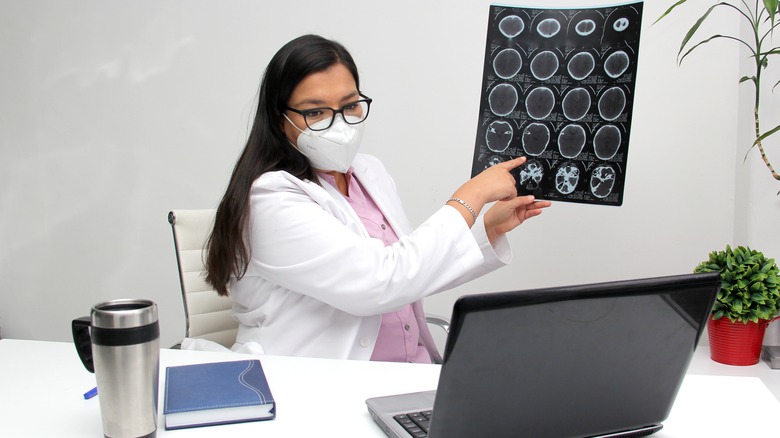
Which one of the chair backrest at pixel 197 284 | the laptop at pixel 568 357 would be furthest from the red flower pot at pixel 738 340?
the chair backrest at pixel 197 284

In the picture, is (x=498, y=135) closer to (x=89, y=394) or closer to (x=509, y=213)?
(x=509, y=213)

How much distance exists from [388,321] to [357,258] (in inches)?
12.0

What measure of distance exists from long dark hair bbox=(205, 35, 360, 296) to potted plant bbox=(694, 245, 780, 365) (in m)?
1.15

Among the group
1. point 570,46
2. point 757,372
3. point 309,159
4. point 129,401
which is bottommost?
point 757,372

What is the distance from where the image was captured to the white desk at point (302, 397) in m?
0.92

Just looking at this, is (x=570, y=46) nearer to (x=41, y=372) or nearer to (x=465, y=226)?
(x=465, y=226)

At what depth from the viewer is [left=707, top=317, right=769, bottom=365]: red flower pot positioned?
1.85 metres

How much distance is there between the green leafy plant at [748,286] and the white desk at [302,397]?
73 centimetres

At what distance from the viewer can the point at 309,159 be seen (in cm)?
158

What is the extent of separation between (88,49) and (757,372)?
9.15 ft

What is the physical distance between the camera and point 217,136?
2.77 metres

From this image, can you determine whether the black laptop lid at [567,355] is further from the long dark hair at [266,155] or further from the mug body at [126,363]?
the long dark hair at [266,155]

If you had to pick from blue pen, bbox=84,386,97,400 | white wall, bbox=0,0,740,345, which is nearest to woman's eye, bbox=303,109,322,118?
blue pen, bbox=84,386,97,400

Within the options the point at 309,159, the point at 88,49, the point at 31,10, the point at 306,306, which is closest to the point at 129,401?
the point at 306,306
